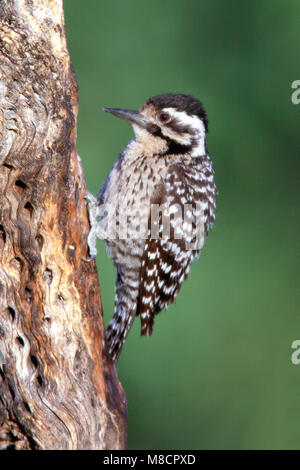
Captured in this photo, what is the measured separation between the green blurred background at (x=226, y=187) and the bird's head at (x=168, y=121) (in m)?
2.99

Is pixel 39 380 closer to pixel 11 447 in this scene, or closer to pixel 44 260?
pixel 11 447

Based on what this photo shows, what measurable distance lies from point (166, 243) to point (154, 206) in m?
0.24

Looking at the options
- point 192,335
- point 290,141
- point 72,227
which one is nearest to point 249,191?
point 290,141

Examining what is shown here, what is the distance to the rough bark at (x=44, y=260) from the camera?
133 inches

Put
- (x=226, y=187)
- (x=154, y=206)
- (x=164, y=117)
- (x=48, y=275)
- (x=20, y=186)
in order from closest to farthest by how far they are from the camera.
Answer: (x=20, y=186), (x=48, y=275), (x=154, y=206), (x=164, y=117), (x=226, y=187)

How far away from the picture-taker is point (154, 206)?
14.6ft

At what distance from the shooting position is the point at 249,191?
29.2ft

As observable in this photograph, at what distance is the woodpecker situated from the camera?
4469mm

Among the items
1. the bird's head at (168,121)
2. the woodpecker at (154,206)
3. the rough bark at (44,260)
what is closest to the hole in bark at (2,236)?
the rough bark at (44,260)

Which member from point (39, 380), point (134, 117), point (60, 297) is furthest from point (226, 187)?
point (39, 380)

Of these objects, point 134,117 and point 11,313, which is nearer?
point 11,313

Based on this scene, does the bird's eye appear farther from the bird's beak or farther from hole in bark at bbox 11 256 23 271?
hole in bark at bbox 11 256 23 271

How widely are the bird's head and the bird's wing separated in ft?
0.54

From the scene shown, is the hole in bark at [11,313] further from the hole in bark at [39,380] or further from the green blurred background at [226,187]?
the green blurred background at [226,187]
